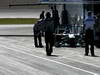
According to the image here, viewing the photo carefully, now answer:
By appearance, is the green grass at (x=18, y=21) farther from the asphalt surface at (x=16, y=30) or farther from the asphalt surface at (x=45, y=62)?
the asphalt surface at (x=45, y=62)

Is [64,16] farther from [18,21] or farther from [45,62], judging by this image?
[18,21]

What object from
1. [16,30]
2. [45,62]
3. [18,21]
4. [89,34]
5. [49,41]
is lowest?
[18,21]

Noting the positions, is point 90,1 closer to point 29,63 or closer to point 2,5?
point 29,63

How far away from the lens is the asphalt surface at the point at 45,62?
13.8m

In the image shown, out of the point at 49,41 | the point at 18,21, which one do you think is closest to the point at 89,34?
the point at 49,41

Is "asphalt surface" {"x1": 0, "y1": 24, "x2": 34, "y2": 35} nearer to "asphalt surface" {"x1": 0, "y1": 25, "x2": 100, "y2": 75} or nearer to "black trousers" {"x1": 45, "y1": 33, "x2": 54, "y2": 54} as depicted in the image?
"asphalt surface" {"x1": 0, "y1": 25, "x2": 100, "y2": 75}

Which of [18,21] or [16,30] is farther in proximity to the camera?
[18,21]

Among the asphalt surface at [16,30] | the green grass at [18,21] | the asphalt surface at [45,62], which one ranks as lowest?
the green grass at [18,21]

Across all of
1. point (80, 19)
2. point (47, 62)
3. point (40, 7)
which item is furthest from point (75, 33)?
point (40, 7)

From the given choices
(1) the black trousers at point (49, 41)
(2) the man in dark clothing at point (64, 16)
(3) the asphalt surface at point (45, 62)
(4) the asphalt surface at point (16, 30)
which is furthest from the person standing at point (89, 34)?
(4) the asphalt surface at point (16, 30)

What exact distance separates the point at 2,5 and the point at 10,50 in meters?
33.3

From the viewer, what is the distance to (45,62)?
52.1 feet

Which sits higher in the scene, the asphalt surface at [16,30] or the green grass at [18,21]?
the asphalt surface at [16,30]

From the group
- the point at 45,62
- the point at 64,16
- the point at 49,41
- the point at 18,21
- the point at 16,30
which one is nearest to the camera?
the point at 45,62
